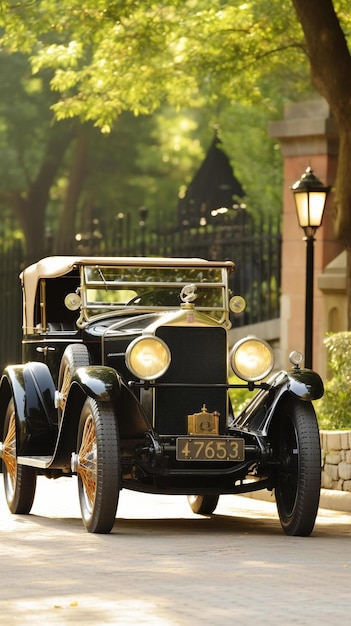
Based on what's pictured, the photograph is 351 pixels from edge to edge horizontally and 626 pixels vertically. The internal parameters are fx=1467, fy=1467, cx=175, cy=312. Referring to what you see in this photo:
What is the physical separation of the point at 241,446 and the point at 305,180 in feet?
18.3

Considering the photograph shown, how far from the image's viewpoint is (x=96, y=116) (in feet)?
62.4

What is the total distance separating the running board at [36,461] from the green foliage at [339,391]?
3.85 meters

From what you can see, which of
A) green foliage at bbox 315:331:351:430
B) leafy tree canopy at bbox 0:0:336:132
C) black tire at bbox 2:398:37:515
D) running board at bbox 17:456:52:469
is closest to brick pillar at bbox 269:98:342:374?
leafy tree canopy at bbox 0:0:336:132

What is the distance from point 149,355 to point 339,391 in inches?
188

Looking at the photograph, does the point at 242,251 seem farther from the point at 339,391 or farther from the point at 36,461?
the point at 36,461

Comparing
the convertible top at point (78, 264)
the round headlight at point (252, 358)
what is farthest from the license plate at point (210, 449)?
the convertible top at point (78, 264)

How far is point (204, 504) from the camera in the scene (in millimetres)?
11438

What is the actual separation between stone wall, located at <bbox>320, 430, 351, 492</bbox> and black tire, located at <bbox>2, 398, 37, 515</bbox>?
278 centimetres

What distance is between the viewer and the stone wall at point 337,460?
41.2 feet

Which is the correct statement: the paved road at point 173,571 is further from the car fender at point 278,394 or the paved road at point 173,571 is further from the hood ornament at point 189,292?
the hood ornament at point 189,292

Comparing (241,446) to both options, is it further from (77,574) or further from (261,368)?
(77,574)

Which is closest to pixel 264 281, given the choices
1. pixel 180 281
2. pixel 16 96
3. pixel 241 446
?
pixel 180 281

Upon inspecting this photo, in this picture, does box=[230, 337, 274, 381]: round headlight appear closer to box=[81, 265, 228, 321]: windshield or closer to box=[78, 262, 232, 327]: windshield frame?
box=[78, 262, 232, 327]: windshield frame

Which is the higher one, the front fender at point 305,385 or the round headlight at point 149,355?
the round headlight at point 149,355
